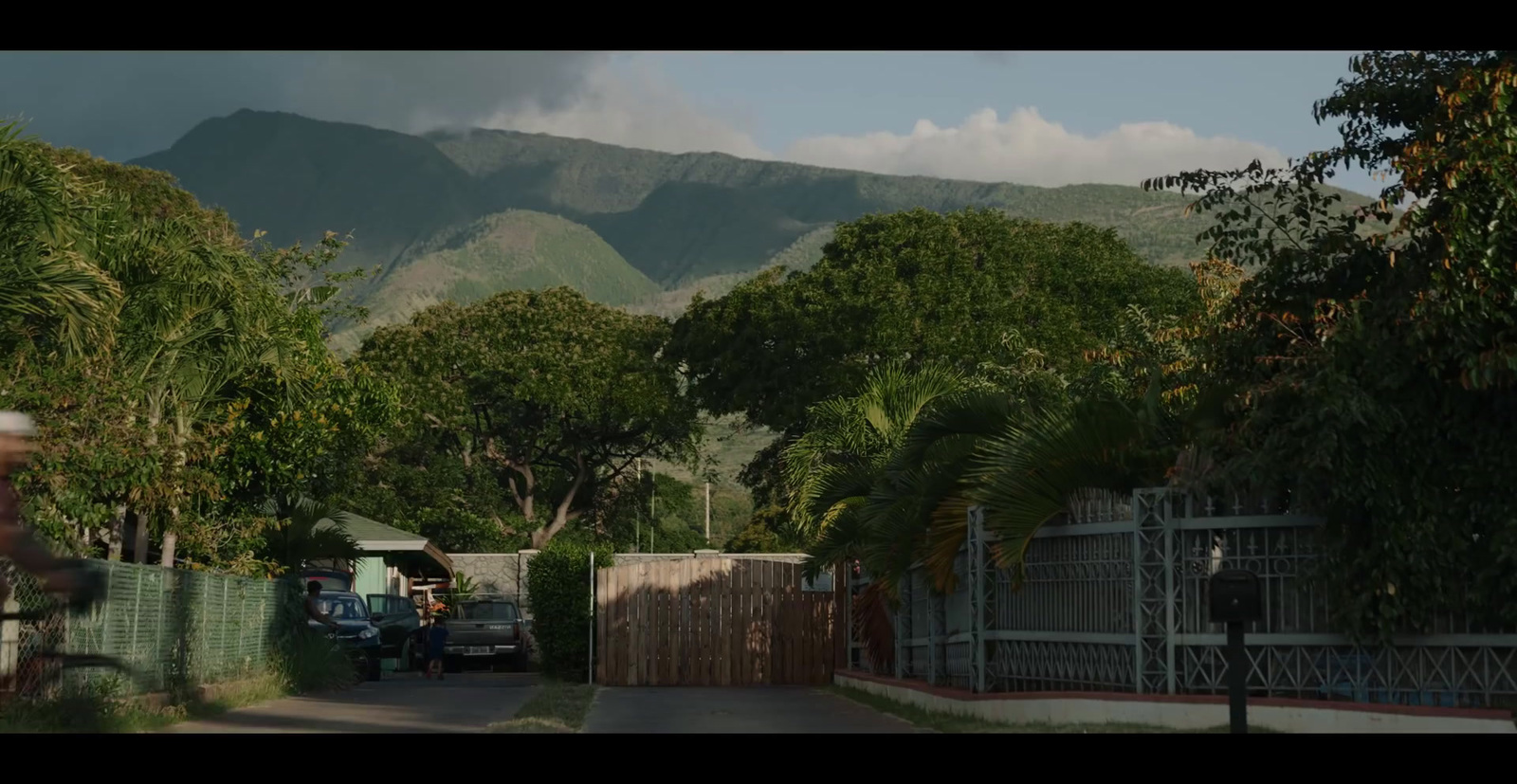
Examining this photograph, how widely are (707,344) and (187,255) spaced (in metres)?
32.9

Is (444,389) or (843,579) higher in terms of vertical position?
(444,389)

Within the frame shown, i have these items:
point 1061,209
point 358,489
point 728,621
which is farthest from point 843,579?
point 1061,209

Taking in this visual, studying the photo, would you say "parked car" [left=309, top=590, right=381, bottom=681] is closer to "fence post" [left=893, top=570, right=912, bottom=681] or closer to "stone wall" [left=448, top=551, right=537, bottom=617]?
"fence post" [left=893, top=570, right=912, bottom=681]

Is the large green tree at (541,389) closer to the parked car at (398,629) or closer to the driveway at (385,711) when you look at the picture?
the parked car at (398,629)

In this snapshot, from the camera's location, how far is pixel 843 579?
1132 inches

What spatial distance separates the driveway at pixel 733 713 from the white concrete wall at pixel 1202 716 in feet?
3.10

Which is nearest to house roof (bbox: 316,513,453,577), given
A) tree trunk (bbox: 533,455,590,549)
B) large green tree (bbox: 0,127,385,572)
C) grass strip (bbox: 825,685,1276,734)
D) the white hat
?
large green tree (bbox: 0,127,385,572)

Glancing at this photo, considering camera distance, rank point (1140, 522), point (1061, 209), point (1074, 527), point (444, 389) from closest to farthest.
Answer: point (1140, 522), point (1074, 527), point (444, 389), point (1061, 209)

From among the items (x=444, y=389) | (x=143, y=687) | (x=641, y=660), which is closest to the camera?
(x=143, y=687)

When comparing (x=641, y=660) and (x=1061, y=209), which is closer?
(x=641, y=660)

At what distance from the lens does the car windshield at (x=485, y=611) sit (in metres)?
36.3

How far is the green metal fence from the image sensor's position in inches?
619

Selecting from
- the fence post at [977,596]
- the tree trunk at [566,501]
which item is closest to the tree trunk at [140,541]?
the fence post at [977,596]

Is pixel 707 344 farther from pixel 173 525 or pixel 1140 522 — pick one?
pixel 1140 522
